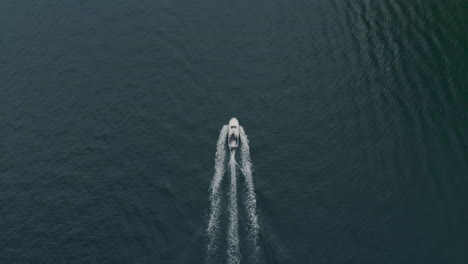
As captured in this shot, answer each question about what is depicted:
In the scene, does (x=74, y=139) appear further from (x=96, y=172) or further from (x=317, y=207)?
(x=317, y=207)

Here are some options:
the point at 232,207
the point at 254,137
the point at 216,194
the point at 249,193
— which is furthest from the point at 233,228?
the point at 254,137

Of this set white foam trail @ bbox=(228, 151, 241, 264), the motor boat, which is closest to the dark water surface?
the motor boat

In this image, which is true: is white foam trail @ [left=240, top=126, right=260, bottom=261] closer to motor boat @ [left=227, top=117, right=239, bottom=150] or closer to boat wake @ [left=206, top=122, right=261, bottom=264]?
boat wake @ [left=206, top=122, right=261, bottom=264]

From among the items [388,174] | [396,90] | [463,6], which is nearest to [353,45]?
[396,90]

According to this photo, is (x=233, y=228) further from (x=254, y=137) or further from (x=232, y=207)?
(x=254, y=137)

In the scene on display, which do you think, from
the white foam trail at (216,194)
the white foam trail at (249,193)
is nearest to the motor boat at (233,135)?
the white foam trail at (249,193)

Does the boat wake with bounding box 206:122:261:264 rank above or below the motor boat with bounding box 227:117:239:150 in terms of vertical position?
below

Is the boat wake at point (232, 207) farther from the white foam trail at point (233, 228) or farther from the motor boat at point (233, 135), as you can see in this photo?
the motor boat at point (233, 135)
